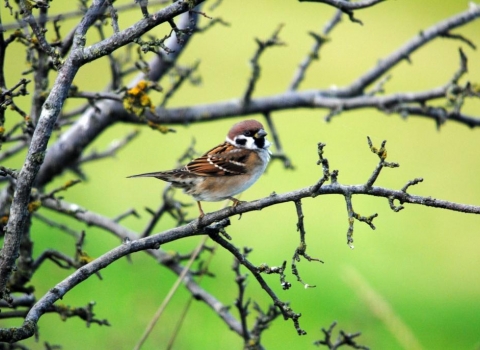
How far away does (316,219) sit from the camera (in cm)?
1075

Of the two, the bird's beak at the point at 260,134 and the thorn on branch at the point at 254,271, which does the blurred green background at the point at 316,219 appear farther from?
the thorn on branch at the point at 254,271

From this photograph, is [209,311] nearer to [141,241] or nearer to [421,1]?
[141,241]

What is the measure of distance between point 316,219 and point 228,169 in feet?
20.3


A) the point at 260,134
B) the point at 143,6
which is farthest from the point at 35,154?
the point at 260,134

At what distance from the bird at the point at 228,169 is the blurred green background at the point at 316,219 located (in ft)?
3.56

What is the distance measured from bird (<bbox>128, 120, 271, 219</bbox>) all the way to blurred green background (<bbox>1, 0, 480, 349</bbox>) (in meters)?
1.09

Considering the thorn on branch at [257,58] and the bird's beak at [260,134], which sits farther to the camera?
the thorn on branch at [257,58]

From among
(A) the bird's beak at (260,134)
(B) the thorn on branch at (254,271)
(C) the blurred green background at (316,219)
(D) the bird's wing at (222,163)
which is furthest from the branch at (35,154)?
(C) the blurred green background at (316,219)

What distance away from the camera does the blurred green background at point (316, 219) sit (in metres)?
7.82

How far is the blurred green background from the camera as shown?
7820mm

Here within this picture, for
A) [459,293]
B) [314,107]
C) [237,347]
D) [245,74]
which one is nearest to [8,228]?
[314,107]

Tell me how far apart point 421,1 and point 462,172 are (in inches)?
298

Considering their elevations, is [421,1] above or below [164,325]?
above

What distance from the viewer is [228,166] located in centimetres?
476
